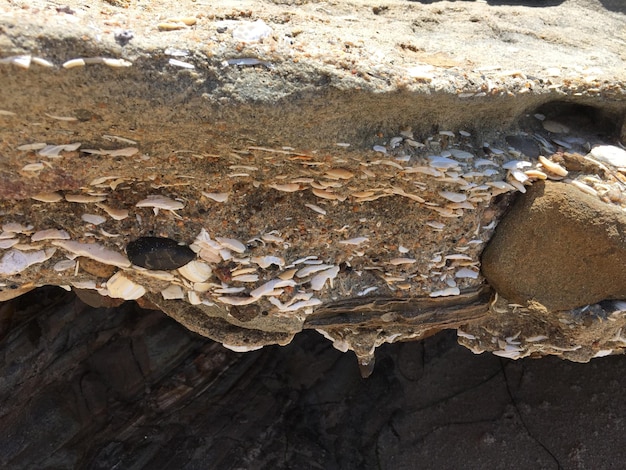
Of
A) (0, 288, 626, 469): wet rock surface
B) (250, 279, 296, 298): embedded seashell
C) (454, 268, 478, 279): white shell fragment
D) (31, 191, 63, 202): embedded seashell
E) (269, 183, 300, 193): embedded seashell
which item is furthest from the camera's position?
(0, 288, 626, 469): wet rock surface

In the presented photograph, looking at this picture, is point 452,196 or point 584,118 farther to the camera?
point 584,118

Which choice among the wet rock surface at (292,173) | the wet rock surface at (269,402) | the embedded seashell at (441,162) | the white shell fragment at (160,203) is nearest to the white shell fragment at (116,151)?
the wet rock surface at (292,173)

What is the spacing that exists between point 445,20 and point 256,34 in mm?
724

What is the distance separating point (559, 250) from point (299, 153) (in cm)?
68

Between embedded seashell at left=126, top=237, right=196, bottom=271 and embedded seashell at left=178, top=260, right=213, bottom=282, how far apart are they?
0.07ft

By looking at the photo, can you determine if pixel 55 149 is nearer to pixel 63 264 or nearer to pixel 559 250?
pixel 63 264

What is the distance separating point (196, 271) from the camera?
4.30 ft

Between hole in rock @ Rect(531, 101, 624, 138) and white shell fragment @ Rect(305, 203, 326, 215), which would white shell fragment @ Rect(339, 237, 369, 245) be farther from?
hole in rock @ Rect(531, 101, 624, 138)

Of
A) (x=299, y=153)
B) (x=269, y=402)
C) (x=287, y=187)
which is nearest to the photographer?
(x=299, y=153)

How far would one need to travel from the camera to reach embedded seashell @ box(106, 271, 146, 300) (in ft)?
4.42

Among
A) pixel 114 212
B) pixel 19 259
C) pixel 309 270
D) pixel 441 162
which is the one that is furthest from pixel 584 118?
pixel 19 259

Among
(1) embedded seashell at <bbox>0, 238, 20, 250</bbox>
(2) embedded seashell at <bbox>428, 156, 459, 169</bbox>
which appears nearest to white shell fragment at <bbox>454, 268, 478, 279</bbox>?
(2) embedded seashell at <bbox>428, 156, 459, 169</bbox>

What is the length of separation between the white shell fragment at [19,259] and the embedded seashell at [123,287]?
15 cm

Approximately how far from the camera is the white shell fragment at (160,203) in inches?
47.3
